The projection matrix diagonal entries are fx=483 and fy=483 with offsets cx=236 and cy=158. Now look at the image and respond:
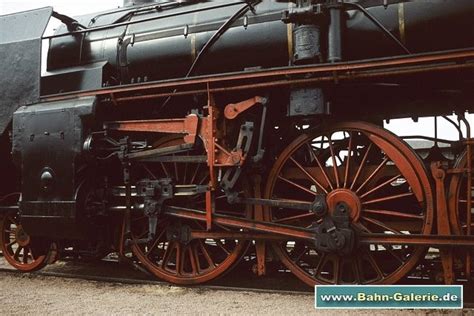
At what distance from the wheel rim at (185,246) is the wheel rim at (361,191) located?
0.54 m

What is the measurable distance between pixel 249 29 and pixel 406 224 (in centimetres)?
212

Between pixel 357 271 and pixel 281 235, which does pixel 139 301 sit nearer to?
pixel 281 235

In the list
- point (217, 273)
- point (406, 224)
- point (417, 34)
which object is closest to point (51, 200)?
point (217, 273)

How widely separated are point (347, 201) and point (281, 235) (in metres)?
0.61

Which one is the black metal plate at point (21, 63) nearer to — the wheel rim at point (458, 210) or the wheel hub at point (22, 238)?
the wheel hub at point (22, 238)

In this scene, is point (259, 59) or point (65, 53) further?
point (65, 53)

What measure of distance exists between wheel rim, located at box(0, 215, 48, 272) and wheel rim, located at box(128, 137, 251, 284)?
41.7 inches

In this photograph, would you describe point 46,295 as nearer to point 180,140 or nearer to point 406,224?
point 180,140

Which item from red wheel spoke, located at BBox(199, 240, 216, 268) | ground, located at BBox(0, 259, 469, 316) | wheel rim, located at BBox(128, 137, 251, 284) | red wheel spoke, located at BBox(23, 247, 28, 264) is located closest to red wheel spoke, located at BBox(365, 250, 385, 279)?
ground, located at BBox(0, 259, 469, 316)

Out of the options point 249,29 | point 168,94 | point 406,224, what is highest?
point 249,29

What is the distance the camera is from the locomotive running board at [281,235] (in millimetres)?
3496

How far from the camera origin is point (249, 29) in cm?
422

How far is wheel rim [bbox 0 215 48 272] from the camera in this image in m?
5.05

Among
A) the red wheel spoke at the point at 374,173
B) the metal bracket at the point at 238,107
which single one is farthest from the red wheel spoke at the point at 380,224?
the metal bracket at the point at 238,107
